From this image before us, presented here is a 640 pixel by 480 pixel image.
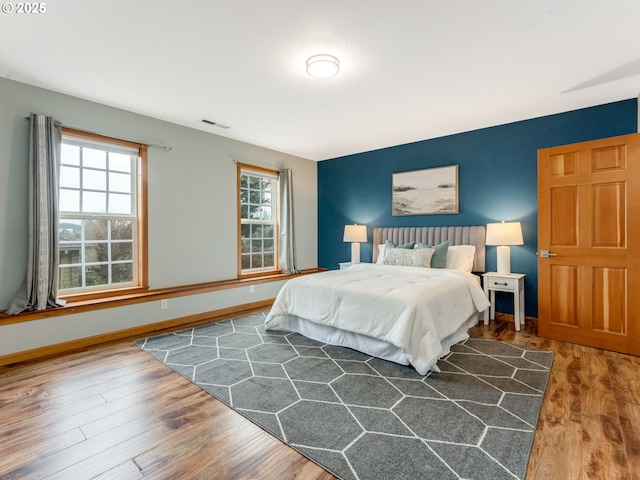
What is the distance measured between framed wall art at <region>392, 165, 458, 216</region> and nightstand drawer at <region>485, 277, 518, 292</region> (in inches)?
46.0

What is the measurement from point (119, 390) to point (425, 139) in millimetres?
4776

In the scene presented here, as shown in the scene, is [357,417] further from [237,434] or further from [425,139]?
[425,139]

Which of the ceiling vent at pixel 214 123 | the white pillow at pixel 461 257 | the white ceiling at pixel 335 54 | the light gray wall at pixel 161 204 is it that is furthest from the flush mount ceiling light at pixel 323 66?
the white pillow at pixel 461 257

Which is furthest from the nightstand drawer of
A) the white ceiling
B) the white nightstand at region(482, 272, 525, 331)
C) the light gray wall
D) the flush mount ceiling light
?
the light gray wall

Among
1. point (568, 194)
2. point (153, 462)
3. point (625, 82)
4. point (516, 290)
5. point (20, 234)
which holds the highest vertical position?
point (625, 82)

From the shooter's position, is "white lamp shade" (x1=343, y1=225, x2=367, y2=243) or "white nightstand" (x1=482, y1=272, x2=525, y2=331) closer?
"white nightstand" (x1=482, y1=272, x2=525, y2=331)

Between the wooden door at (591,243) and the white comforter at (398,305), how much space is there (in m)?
0.77

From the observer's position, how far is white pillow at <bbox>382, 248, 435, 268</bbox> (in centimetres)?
395

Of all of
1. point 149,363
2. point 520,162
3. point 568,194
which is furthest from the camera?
point 520,162

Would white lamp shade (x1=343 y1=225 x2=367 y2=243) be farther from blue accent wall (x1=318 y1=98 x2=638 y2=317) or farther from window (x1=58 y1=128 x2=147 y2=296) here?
window (x1=58 y1=128 x2=147 y2=296)

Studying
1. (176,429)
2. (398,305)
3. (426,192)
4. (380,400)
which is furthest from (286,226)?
(176,429)

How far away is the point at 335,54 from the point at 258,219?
323cm

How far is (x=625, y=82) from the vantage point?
2.87 meters

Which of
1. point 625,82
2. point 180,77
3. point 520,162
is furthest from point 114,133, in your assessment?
point 625,82
